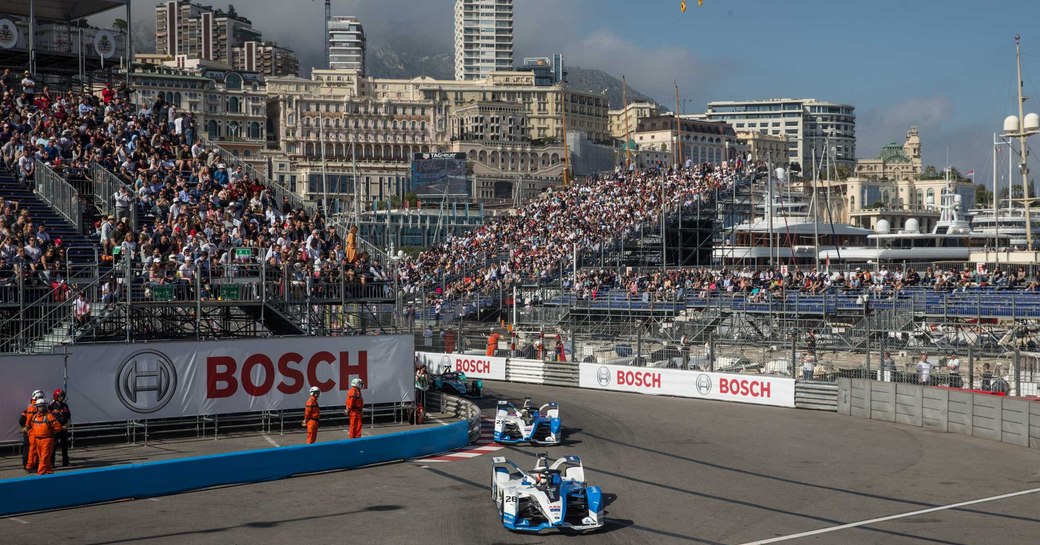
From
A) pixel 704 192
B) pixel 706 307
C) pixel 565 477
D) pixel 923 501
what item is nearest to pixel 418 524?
pixel 565 477

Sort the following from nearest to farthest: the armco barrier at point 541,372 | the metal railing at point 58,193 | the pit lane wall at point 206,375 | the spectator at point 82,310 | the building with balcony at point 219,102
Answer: the pit lane wall at point 206,375 < the spectator at point 82,310 < the metal railing at point 58,193 < the armco barrier at point 541,372 < the building with balcony at point 219,102

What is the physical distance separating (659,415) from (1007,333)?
36.3 ft

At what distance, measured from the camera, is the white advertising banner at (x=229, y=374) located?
79.6ft

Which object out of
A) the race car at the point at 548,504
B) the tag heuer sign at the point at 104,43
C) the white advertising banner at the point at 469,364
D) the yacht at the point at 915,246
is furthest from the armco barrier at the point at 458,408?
the yacht at the point at 915,246

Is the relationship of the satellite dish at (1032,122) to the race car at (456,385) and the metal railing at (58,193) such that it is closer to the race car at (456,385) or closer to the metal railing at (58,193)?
the race car at (456,385)

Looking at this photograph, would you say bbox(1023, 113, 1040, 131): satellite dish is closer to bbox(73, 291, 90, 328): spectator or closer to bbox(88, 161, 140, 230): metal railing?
bbox(88, 161, 140, 230): metal railing

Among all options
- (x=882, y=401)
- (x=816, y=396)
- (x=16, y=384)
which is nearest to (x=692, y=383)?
(x=816, y=396)

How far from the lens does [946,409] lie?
27578mm

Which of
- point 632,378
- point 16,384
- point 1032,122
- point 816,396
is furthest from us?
point 1032,122

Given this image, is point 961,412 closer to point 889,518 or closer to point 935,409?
point 935,409

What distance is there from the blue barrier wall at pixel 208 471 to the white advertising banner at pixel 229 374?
3.80 metres

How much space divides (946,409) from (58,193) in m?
23.7

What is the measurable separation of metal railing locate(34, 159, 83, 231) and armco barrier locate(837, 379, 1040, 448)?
20.9 m

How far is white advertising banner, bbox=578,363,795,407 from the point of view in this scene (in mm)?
32812
